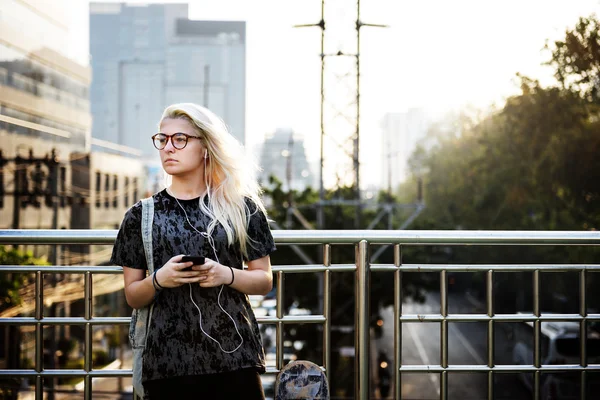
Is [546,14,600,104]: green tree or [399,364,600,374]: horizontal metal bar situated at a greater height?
[546,14,600,104]: green tree

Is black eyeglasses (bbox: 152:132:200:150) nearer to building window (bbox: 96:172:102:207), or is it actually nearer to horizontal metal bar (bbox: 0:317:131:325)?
horizontal metal bar (bbox: 0:317:131:325)

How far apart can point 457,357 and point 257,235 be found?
22.6 metres

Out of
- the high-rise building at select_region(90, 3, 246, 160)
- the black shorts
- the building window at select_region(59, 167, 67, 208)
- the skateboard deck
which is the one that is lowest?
the skateboard deck

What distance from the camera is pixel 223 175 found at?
229cm

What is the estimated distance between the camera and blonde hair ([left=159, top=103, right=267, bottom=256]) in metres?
2.19

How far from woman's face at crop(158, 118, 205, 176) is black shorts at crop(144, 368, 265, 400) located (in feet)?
2.29

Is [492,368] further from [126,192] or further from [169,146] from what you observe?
[126,192]

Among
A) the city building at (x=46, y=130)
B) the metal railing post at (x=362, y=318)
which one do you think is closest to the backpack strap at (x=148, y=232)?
the metal railing post at (x=362, y=318)

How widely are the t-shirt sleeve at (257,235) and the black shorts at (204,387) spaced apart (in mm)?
396

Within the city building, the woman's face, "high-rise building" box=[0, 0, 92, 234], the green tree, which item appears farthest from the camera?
the city building

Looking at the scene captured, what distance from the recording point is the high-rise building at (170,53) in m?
79.4

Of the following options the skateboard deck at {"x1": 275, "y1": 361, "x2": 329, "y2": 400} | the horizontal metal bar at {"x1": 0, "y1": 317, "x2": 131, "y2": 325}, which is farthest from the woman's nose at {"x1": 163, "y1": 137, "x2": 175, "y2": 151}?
the horizontal metal bar at {"x1": 0, "y1": 317, "x2": 131, "y2": 325}

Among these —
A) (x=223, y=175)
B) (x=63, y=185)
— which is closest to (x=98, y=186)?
(x=63, y=185)

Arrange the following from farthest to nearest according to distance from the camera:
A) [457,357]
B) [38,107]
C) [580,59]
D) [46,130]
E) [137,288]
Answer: [38,107] → [457,357] → [46,130] → [580,59] → [137,288]
